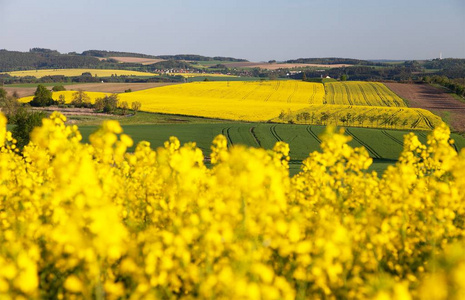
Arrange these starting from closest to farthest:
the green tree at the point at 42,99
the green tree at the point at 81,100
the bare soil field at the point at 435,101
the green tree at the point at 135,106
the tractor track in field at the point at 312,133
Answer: the tractor track in field at the point at 312,133 < the bare soil field at the point at 435,101 < the green tree at the point at 135,106 < the green tree at the point at 81,100 < the green tree at the point at 42,99

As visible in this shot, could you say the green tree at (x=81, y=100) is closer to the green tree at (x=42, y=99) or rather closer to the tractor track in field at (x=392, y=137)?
the green tree at (x=42, y=99)

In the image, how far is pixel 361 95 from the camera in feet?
297

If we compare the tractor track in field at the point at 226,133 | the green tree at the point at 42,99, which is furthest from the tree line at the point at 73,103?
the tractor track in field at the point at 226,133

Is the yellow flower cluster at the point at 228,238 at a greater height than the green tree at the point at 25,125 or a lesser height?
greater

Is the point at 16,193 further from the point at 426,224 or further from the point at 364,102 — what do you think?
the point at 364,102

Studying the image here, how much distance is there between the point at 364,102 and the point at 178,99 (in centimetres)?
3801

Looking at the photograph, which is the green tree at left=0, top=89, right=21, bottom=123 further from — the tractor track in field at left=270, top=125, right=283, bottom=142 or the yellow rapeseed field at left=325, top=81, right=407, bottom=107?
the yellow rapeseed field at left=325, top=81, right=407, bottom=107

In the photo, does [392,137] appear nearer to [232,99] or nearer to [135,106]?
[232,99]

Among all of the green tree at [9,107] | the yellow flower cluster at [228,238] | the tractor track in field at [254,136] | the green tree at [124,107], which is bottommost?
the tractor track in field at [254,136]

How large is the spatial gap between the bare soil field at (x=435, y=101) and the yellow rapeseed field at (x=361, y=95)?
225 cm

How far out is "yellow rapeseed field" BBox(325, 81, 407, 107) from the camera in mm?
81269

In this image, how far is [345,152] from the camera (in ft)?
27.2

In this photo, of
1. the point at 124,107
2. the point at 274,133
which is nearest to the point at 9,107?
the point at 124,107

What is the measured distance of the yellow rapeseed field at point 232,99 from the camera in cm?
6943
